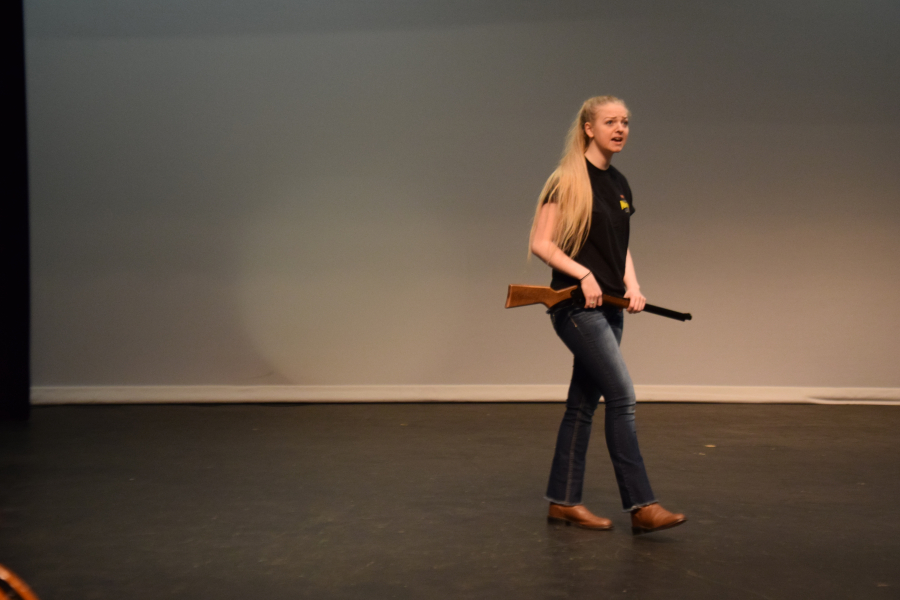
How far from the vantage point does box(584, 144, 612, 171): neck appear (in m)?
2.46

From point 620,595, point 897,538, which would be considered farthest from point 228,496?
point 897,538

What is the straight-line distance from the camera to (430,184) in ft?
15.9

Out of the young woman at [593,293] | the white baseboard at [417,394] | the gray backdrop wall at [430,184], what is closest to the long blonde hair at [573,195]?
the young woman at [593,293]

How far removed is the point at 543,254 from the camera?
241cm

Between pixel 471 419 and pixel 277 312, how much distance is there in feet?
4.36

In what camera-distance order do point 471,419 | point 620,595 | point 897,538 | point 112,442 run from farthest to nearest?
point 471,419
point 112,442
point 897,538
point 620,595

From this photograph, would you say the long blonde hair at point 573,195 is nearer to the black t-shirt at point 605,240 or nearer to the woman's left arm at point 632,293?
the black t-shirt at point 605,240

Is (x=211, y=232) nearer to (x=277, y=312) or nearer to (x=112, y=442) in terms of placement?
(x=277, y=312)

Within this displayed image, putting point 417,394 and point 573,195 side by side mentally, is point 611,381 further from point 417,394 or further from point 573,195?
point 417,394

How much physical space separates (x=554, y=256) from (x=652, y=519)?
78 centimetres

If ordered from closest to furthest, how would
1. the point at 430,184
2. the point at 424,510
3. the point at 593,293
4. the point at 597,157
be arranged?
the point at 593,293
the point at 597,157
the point at 424,510
the point at 430,184

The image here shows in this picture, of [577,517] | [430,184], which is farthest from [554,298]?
[430,184]

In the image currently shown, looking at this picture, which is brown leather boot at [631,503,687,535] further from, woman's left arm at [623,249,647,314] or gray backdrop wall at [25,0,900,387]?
gray backdrop wall at [25,0,900,387]

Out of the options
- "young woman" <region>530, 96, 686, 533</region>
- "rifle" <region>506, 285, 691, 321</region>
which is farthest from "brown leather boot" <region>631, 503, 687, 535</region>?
"rifle" <region>506, 285, 691, 321</region>
